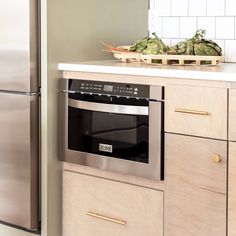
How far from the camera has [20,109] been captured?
2561 mm

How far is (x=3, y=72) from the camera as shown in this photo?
2588mm

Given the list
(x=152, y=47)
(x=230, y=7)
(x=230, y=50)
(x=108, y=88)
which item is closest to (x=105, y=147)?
(x=108, y=88)

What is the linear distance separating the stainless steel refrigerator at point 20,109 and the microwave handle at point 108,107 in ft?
0.58

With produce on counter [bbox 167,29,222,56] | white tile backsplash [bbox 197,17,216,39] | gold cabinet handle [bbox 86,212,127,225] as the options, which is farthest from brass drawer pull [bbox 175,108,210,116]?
white tile backsplash [bbox 197,17,216,39]

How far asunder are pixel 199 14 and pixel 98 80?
0.76m

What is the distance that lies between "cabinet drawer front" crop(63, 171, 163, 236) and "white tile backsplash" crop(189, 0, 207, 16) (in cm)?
102

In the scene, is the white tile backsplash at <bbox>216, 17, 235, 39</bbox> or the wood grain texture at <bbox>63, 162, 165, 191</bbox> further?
the white tile backsplash at <bbox>216, 17, 235, 39</bbox>

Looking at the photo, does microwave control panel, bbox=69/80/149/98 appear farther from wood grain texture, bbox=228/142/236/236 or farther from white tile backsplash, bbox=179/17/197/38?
white tile backsplash, bbox=179/17/197/38

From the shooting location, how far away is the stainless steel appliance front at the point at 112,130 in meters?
2.31

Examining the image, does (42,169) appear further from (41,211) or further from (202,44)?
(202,44)

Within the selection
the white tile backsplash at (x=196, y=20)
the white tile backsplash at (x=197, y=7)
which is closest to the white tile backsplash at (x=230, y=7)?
the white tile backsplash at (x=196, y=20)

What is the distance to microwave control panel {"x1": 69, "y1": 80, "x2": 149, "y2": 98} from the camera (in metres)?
2.35

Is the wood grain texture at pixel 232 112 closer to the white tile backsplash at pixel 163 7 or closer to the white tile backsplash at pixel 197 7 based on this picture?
the white tile backsplash at pixel 197 7

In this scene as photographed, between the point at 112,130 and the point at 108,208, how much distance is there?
1.12 ft
